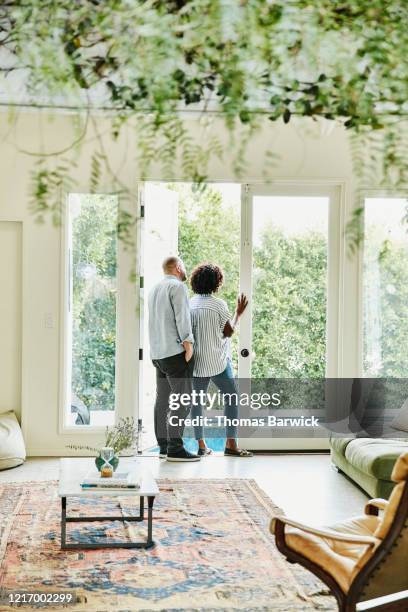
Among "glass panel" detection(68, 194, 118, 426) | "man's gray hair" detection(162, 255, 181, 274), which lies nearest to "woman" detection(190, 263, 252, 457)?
"man's gray hair" detection(162, 255, 181, 274)

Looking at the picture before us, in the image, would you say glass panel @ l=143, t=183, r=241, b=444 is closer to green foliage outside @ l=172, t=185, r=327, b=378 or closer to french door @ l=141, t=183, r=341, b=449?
french door @ l=141, t=183, r=341, b=449

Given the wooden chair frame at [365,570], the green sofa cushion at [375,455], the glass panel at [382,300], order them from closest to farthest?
the wooden chair frame at [365,570] < the green sofa cushion at [375,455] < the glass panel at [382,300]

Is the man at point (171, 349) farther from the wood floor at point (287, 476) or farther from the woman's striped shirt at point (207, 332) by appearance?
the wood floor at point (287, 476)

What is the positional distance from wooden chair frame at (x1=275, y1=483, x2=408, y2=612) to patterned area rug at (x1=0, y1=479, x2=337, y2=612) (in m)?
0.54

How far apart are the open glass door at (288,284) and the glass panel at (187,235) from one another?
0.46 m

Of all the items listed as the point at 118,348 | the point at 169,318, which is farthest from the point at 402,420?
the point at 118,348

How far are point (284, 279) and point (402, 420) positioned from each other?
1.52 metres

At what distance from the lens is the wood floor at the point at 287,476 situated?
203 inches

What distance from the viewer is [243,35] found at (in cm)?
205

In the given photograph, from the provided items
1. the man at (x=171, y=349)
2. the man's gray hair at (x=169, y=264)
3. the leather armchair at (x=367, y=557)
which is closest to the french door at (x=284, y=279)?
the man at (x=171, y=349)

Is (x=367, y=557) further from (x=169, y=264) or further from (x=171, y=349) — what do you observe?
(x=169, y=264)

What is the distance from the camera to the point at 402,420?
623cm

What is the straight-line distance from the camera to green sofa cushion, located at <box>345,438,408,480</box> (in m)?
5.03

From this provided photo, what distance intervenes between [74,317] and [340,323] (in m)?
2.13
